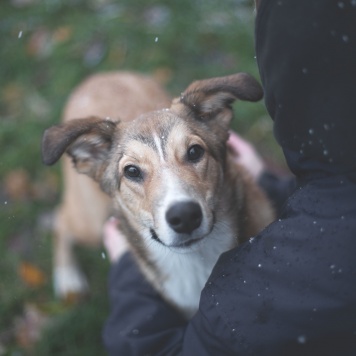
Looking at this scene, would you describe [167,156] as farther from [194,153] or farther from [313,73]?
[313,73]

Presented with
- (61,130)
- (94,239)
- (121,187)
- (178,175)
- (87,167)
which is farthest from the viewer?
(94,239)

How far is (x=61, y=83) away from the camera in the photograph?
531 cm

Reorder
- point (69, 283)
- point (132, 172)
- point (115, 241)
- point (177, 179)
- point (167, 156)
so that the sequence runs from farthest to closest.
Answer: point (69, 283)
point (115, 241)
point (132, 172)
point (167, 156)
point (177, 179)

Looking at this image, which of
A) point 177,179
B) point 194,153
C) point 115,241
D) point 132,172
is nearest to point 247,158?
point 115,241

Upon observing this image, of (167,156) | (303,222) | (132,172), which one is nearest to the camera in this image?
(303,222)

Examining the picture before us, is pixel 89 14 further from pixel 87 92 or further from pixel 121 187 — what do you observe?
pixel 121 187

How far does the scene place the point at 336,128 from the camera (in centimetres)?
169

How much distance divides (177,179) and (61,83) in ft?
11.2

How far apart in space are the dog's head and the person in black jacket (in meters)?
0.33

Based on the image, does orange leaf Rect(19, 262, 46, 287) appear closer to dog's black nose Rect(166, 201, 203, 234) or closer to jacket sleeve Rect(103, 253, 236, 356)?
jacket sleeve Rect(103, 253, 236, 356)

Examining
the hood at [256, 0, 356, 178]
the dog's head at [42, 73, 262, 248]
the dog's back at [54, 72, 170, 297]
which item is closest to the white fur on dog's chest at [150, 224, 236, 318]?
the dog's head at [42, 73, 262, 248]

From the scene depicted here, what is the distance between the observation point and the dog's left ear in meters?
2.38

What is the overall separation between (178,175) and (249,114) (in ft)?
8.74

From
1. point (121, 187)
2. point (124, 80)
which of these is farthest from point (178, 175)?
point (124, 80)
